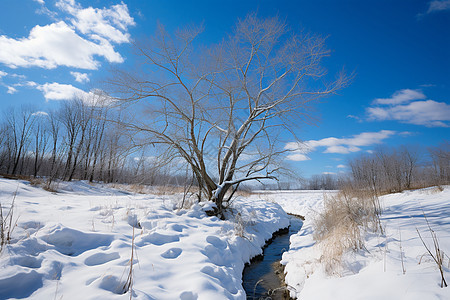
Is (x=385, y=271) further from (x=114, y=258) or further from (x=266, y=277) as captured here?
(x=114, y=258)

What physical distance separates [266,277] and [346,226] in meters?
2.08

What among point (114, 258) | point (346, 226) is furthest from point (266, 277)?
point (114, 258)

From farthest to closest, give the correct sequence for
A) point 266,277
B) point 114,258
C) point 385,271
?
point 266,277, point 114,258, point 385,271

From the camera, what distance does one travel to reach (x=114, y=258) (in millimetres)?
3178

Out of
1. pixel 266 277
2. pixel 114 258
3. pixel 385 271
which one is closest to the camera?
pixel 385 271

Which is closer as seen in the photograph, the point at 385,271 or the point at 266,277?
the point at 385,271

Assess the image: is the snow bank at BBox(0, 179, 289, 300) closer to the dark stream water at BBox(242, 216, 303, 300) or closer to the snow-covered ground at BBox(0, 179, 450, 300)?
the snow-covered ground at BBox(0, 179, 450, 300)

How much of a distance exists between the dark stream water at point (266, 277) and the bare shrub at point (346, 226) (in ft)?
3.60

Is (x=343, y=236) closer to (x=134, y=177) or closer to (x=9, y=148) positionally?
(x=134, y=177)

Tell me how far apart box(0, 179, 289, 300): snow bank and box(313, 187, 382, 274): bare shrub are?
1728 mm

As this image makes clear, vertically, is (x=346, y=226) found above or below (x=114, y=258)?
above

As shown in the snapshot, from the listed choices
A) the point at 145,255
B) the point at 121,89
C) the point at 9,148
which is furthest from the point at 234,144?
the point at 9,148

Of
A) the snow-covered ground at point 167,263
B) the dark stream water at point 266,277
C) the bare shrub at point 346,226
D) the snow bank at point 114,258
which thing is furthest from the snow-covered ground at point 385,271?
the snow bank at point 114,258

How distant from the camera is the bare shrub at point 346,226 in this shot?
3762 mm
